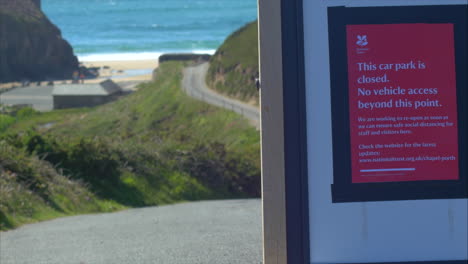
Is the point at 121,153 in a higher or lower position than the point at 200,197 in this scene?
higher

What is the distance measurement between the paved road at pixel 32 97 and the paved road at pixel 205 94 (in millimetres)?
15742

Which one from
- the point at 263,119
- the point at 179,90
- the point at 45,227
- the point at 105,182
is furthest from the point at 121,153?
the point at 179,90

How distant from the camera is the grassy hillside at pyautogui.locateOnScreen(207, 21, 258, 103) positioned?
5556cm

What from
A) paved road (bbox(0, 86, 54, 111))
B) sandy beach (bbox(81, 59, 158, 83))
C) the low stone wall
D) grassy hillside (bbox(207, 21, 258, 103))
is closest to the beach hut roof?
paved road (bbox(0, 86, 54, 111))

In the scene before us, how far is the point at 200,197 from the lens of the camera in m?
16.0

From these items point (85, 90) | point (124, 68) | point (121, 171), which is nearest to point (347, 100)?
point (121, 171)

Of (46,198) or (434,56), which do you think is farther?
(46,198)

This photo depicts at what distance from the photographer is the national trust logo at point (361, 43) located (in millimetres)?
3629

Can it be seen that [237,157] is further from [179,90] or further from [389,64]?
[179,90]

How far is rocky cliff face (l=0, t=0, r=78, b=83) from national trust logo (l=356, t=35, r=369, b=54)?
84761 mm

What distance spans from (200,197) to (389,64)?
12594 mm

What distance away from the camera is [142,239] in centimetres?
838

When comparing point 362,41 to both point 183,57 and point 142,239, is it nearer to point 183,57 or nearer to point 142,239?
point 142,239

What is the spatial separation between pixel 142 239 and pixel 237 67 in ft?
175
